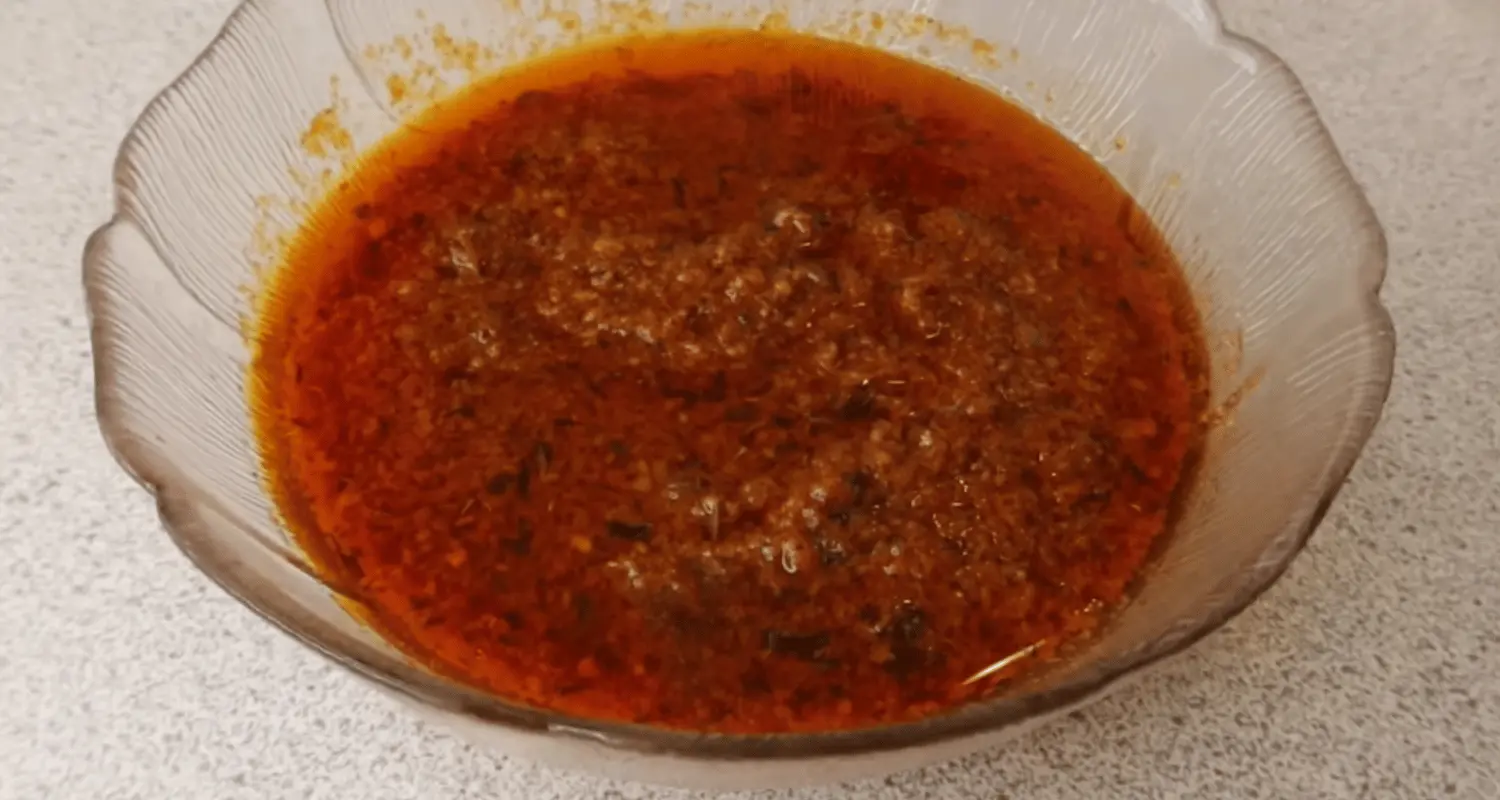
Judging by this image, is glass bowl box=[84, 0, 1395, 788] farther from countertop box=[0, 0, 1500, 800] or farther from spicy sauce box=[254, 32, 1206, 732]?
countertop box=[0, 0, 1500, 800]

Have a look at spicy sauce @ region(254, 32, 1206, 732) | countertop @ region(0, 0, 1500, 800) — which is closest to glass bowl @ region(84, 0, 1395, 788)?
spicy sauce @ region(254, 32, 1206, 732)

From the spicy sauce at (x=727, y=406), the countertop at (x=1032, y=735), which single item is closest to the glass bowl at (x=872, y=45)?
the spicy sauce at (x=727, y=406)

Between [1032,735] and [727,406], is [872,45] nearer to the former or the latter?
[727,406]

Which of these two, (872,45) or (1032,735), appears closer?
(1032,735)

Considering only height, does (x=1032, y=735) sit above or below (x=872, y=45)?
below

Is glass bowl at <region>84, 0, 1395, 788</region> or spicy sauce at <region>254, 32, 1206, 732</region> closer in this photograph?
glass bowl at <region>84, 0, 1395, 788</region>

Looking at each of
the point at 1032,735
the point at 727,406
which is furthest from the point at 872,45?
the point at 1032,735

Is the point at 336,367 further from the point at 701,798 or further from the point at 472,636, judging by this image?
the point at 701,798
